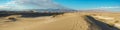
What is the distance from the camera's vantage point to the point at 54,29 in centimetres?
2094

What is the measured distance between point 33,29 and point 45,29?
0.98m

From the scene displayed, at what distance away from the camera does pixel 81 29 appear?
21219mm

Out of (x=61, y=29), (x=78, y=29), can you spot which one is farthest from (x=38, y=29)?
(x=78, y=29)

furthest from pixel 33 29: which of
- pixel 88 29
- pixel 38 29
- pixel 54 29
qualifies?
pixel 88 29

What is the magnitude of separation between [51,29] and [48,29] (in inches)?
12.0

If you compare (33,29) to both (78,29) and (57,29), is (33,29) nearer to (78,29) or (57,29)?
(57,29)

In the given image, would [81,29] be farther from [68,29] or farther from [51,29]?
[51,29]

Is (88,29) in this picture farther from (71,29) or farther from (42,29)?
(42,29)

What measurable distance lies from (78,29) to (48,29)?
2473mm

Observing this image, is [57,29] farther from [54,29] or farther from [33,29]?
[33,29]

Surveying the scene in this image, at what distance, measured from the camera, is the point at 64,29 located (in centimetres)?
2100

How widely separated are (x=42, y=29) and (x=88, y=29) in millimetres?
3768

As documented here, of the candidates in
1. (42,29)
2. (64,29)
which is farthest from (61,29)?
(42,29)

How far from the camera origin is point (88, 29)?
20.9 meters
